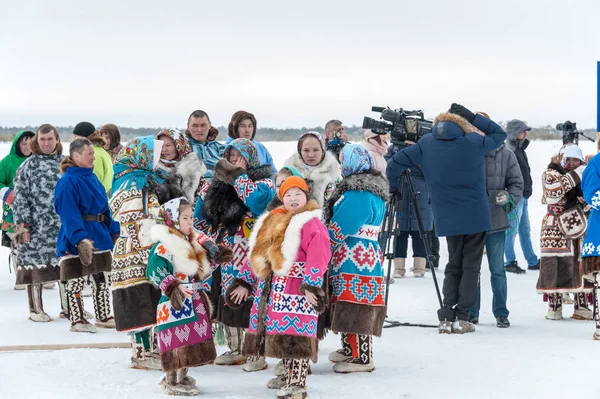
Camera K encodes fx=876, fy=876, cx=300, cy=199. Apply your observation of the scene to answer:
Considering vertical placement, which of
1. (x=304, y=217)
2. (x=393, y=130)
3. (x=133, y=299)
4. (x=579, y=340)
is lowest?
(x=579, y=340)

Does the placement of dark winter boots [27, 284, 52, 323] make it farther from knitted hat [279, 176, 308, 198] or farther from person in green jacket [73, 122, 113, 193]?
knitted hat [279, 176, 308, 198]

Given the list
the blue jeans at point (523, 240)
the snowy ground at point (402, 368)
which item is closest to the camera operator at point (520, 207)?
the blue jeans at point (523, 240)

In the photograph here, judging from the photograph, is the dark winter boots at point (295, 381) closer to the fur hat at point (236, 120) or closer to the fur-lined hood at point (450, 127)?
the fur-lined hood at point (450, 127)

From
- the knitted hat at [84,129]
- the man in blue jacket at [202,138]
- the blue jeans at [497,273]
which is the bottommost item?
the blue jeans at [497,273]

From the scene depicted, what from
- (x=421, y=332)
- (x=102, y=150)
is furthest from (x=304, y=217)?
(x=102, y=150)

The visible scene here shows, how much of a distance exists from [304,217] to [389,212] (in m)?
2.99

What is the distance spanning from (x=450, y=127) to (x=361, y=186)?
6.07 ft

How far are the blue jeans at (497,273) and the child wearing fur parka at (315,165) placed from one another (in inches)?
83.3

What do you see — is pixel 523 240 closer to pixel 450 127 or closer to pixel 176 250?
pixel 450 127

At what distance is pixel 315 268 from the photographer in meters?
5.30

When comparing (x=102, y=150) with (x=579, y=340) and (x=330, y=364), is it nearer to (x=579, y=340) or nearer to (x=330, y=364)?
(x=330, y=364)

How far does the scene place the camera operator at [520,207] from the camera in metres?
11.1

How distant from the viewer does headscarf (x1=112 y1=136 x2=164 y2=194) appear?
6.11 metres

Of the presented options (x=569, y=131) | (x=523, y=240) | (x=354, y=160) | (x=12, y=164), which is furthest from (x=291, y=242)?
(x=523, y=240)
